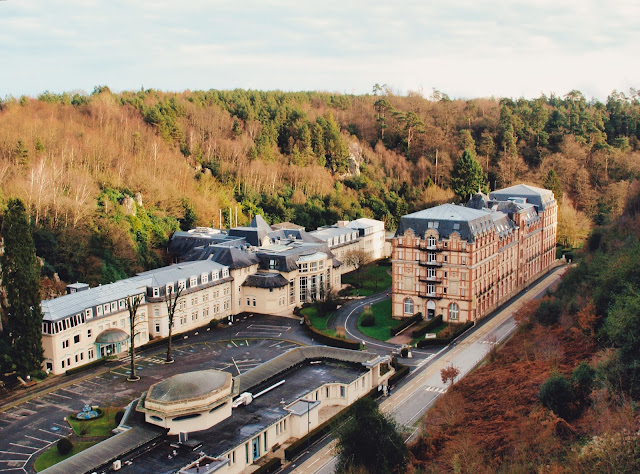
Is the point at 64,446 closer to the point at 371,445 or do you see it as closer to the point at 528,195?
the point at 371,445

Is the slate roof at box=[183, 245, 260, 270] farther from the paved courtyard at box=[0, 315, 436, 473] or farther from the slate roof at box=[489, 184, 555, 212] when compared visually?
the slate roof at box=[489, 184, 555, 212]

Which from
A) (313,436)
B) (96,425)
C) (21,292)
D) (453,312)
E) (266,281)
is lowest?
(313,436)

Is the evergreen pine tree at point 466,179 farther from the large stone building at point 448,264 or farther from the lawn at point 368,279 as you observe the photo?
the large stone building at point 448,264

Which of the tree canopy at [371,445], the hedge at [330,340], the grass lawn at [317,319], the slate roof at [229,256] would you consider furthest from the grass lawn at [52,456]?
the slate roof at [229,256]

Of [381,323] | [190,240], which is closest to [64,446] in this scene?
[381,323]

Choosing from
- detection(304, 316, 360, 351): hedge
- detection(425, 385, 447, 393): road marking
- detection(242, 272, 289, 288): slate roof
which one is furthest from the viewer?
detection(242, 272, 289, 288): slate roof

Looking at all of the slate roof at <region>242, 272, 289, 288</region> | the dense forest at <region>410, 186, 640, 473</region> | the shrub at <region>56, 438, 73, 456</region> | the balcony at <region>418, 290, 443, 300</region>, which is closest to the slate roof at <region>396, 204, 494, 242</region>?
the balcony at <region>418, 290, 443, 300</region>
